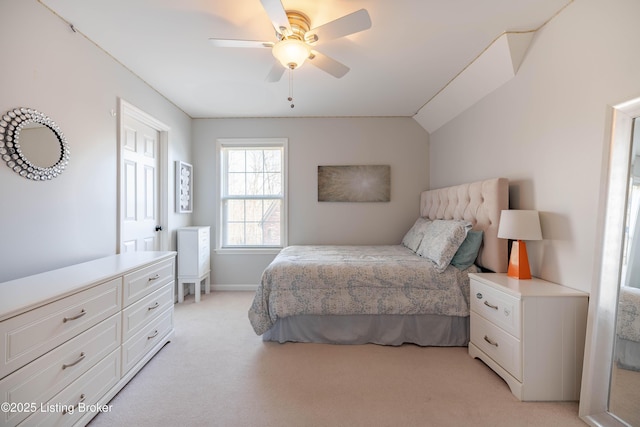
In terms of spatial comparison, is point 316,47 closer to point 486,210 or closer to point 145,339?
point 486,210

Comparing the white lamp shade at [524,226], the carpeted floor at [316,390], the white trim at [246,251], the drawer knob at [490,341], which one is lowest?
the carpeted floor at [316,390]

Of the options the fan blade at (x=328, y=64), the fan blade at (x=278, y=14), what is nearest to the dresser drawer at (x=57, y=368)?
the fan blade at (x=278, y=14)

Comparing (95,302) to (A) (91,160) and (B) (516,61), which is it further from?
(B) (516,61)

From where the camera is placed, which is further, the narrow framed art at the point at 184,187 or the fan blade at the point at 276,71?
the narrow framed art at the point at 184,187

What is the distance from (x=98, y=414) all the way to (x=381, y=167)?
364 cm

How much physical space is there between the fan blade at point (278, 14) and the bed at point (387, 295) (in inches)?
70.7

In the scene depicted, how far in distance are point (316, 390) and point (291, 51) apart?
223 centimetres

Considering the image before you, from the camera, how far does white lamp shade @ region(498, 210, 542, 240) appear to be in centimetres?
185

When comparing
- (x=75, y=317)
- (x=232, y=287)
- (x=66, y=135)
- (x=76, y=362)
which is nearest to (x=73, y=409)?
(x=76, y=362)

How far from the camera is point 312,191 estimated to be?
12.7ft

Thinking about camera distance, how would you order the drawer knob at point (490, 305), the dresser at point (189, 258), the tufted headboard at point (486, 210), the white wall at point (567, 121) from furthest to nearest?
the dresser at point (189, 258) < the tufted headboard at point (486, 210) < the drawer knob at point (490, 305) < the white wall at point (567, 121)

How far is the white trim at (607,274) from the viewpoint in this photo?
4.63 ft

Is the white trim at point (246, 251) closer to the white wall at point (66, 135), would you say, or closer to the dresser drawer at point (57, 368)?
the white wall at point (66, 135)

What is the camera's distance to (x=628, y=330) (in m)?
1.37
